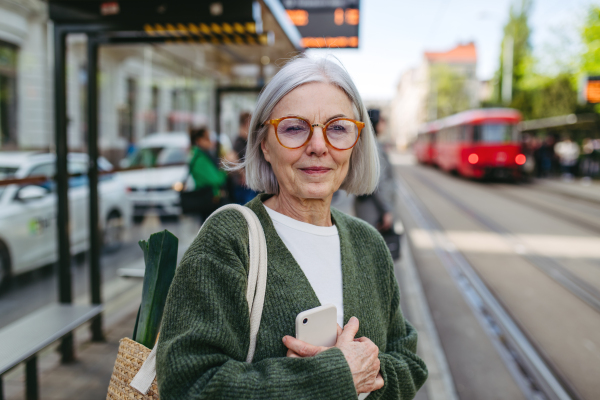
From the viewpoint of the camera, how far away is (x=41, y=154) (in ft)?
15.4

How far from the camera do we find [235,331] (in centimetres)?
129

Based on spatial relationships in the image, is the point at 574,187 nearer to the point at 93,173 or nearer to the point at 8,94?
the point at 93,173

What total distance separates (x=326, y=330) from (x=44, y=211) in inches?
168

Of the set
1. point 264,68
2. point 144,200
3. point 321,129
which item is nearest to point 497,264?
point 264,68

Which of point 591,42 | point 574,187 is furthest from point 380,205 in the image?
point 591,42

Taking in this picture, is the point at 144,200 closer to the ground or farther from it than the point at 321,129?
closer to the ground

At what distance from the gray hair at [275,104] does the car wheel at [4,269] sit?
12.6ft

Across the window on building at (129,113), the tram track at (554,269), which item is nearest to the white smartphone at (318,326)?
the tram track at (554,269)

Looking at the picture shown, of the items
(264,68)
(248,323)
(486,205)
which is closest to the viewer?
(248,323)

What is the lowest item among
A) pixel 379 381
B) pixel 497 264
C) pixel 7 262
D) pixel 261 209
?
pixel 497 264

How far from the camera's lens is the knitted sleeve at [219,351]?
1.20m

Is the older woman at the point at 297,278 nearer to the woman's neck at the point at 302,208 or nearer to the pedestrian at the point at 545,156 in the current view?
the woman's neck at the point at 302,208

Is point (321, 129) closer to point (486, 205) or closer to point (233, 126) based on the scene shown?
point (233, 126)

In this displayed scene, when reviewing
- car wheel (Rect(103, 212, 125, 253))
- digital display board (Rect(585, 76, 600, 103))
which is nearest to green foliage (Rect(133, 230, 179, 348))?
car wheel (Rect(103, 212, 125, 253))
